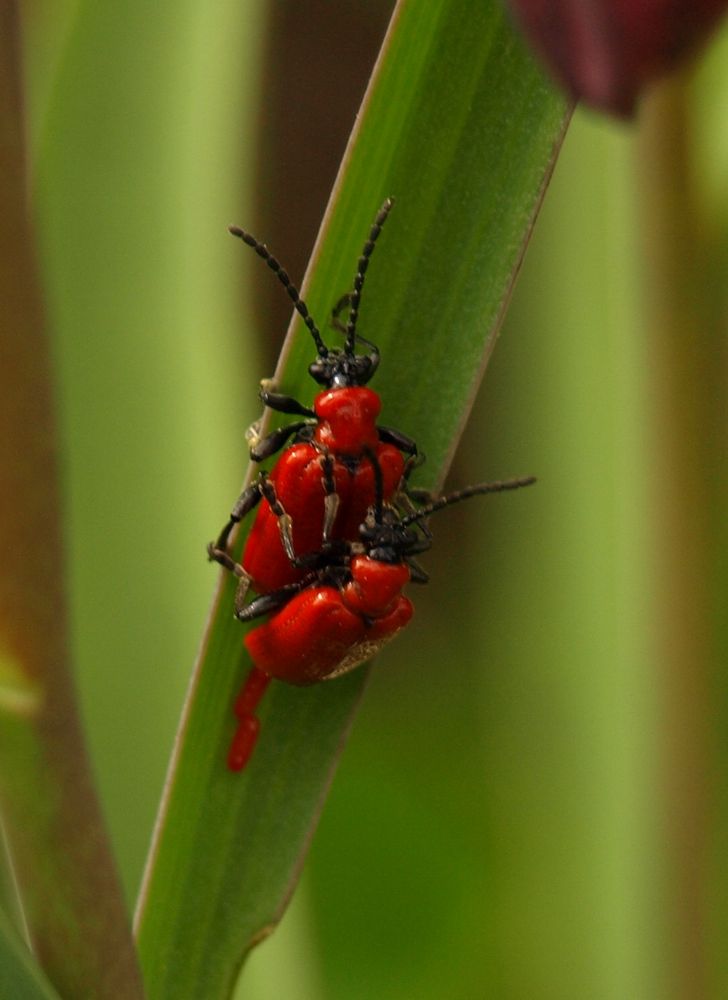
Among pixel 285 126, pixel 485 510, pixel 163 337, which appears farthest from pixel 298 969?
pixel 285 126

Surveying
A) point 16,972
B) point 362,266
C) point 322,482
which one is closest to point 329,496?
point 322,482

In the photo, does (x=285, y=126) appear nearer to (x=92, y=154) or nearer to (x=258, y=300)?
(x=258, y=300)

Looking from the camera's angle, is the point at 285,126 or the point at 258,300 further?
the point at 285,126

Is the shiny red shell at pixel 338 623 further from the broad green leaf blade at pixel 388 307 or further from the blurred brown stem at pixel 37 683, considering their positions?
the blurred brown stem at pixel 37 683

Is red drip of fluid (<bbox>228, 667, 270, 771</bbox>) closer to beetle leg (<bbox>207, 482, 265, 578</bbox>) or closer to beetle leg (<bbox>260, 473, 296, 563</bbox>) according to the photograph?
beetle leg (<bbox>207, 482, 265, 578</bbox>)

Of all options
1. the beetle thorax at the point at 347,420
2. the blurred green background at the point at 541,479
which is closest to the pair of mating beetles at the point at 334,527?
the beetle thorax at the point at 347,420

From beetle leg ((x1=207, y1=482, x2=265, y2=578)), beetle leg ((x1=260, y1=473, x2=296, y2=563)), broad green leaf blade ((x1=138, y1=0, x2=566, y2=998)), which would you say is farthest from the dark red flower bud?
beetle leg ((x1=260, y1=473, x2=296, y2=563))
